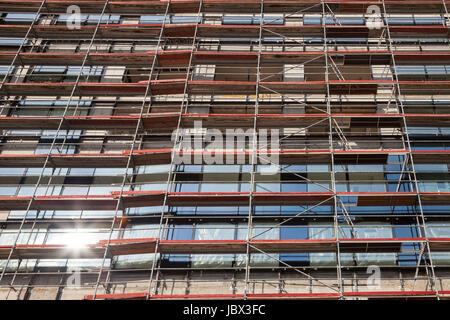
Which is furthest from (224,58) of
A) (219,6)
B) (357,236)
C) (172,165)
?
(357,236)

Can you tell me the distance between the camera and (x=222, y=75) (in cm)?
2414

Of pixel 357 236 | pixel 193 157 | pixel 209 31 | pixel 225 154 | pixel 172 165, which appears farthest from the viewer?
pixel 209 31

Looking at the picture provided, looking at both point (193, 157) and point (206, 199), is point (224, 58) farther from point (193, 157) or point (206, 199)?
point (206, 199)

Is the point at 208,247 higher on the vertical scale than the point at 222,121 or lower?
lower

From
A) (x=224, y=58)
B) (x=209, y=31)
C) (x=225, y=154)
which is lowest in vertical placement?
Result: (x=225, y=154)

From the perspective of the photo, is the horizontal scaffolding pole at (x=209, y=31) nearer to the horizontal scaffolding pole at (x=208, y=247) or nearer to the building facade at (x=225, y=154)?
the building facade at (x=225, y=154)

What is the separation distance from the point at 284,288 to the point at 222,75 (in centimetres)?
1097

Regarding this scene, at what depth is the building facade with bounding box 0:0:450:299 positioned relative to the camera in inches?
704

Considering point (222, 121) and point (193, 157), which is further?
point (222, 121)

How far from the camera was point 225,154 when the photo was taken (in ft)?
65.1

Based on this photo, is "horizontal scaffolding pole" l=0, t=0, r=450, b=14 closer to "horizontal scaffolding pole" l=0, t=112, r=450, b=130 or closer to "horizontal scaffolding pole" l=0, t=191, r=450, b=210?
"horizontal scaffolding pole" l=0, t=112, r=450, b=130

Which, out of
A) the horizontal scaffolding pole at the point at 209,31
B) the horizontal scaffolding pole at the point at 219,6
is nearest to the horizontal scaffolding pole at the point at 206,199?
the horizontal scaffolding pole at the point at 209,31
